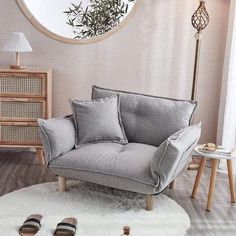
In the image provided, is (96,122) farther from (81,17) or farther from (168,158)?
(81,17)

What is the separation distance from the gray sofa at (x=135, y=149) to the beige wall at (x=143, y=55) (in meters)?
0.68

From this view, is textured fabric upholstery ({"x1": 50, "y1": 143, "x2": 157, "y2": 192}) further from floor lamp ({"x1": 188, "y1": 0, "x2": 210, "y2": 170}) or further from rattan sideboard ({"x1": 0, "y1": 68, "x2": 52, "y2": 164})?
floor lamp ({"x1": 188, "y1": 0, "x2": 210, "y2": 170})

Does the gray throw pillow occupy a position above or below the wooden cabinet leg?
above

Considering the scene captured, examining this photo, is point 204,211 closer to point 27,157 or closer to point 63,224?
point 63,224

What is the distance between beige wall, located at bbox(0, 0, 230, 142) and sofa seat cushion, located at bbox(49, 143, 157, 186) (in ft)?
3.67

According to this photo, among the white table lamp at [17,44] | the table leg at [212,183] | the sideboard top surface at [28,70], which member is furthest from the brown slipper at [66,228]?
the white table lamp at [17,44]

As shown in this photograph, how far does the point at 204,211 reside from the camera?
303 cm

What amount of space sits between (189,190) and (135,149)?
612 mm

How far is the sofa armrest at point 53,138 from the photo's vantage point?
303 centimetres

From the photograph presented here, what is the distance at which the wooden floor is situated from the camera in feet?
9.21

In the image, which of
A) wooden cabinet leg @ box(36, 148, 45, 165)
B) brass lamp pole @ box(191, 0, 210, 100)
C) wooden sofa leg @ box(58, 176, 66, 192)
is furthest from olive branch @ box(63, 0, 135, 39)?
wooden sofa leg @ box(58, 176, 66, 192)

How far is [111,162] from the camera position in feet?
9.62

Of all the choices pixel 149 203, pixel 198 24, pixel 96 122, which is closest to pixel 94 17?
pixel 198 24

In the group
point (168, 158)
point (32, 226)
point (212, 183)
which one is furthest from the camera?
point (212, 183)
